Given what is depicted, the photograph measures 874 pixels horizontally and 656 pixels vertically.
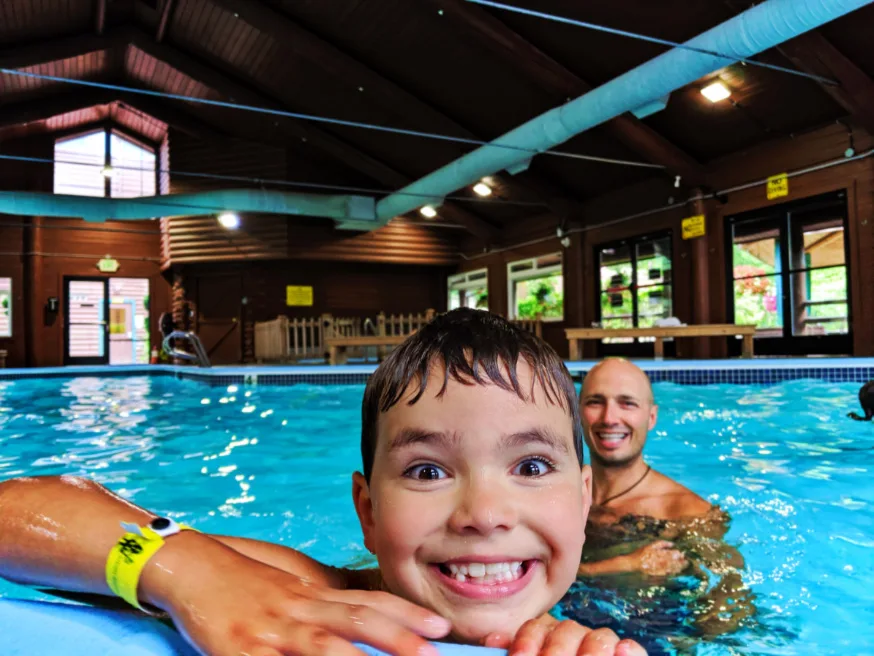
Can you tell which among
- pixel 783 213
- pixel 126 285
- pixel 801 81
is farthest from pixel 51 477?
pixel 126 285

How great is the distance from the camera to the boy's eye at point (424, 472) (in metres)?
1.02

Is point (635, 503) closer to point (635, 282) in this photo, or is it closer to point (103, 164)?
point (635, 282)

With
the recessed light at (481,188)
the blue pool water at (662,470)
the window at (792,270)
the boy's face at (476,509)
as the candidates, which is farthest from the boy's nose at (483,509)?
the recessed light at (481,188)

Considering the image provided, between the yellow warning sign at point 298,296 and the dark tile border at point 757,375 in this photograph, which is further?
the yellow warning sign at point 298,296

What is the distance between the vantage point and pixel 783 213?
33.1 ft

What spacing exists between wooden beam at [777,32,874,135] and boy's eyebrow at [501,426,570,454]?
837 centimetres

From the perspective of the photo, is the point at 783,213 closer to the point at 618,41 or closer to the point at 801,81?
the point at 801,81

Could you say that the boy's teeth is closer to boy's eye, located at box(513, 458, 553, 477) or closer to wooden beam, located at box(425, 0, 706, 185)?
boy's eye, located at box(513, 458, 553, 477)

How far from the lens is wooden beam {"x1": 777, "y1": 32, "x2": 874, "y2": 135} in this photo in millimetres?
7555

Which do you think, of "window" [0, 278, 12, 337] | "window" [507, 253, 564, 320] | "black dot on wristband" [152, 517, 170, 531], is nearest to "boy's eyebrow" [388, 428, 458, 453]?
"black dot on wristband" [152, 517, 170, 531]

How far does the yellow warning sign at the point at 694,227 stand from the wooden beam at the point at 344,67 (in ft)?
14.0

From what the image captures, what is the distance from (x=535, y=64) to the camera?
9.41 m

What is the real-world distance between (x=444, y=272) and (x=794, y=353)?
10027mm

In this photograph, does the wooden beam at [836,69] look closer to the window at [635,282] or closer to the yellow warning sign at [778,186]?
the yellow warning sign at [778,186]
